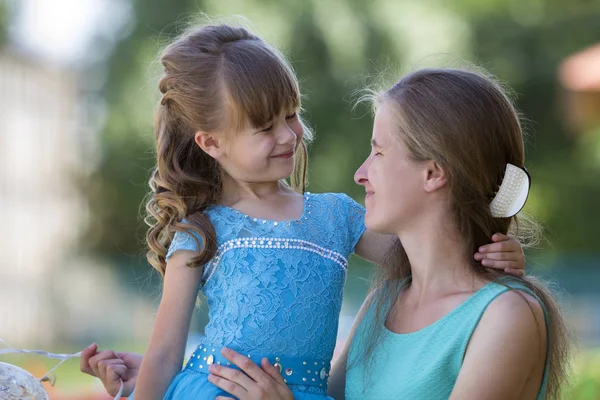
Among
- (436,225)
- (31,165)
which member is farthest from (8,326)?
(436,225)

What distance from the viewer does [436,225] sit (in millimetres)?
2072

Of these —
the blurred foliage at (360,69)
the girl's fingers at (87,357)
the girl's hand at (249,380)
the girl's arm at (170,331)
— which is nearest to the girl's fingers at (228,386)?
the girl's hand at (249,380)

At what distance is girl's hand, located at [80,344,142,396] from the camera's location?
7.73ft

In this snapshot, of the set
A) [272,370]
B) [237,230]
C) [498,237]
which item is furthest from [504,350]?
[237,230]

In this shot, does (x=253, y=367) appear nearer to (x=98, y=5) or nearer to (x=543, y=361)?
(x=543, y=361)

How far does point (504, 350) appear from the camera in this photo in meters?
1.83

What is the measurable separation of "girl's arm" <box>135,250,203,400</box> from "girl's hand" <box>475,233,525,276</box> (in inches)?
28.5

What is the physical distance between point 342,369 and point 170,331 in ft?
1.52

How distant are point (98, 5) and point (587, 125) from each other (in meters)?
7.02

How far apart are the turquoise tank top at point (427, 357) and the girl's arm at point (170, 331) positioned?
1.53 ft

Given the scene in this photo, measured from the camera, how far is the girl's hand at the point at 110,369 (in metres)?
2.36

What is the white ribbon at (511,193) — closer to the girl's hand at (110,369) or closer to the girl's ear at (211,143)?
the girl's ear at (211,143)

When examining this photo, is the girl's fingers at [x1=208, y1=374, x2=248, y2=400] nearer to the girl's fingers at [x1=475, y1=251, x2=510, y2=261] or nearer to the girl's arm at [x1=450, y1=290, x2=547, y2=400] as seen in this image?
the girl's arm at [x1=450, y1=290, x2=547, y2=400]

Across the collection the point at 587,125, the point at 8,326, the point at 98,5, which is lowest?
the point at 8,326
